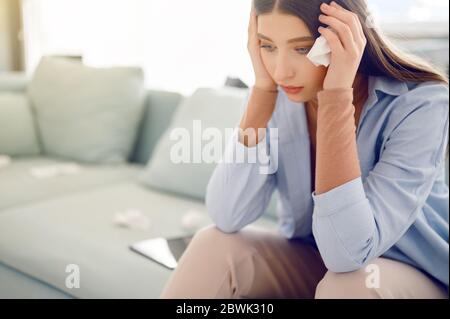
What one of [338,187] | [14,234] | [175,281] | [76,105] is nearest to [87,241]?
[14,234]

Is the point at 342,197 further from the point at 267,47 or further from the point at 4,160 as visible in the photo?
the point at 4,160

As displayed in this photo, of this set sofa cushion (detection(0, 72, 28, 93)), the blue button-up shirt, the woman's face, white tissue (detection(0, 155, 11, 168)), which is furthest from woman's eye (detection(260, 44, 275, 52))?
sofa cushion (detection(0, 72, 28, 93))

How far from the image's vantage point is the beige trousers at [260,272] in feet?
2.22

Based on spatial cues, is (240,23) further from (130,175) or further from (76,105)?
(130,175)

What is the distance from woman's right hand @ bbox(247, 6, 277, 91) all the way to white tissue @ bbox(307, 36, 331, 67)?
3.3 inches

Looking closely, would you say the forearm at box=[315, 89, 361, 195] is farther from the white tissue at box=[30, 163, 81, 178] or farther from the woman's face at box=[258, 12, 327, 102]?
the white tissue at box=[30, 163, 81, 178]

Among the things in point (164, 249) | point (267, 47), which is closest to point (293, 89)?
point (267, 47)

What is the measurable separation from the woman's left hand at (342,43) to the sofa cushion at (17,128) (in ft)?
2.18

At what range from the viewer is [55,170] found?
3.77ft

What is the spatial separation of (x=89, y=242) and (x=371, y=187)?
1.61ft

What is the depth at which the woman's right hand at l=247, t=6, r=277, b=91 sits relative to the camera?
24.0 inches

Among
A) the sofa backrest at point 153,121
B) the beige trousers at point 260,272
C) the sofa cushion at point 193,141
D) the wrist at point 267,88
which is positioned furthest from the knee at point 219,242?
the sofa backrest at point 153,121

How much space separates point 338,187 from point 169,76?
89 centimetres

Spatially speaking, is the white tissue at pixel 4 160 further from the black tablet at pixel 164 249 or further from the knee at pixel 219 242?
the knee at pixel 219 242
